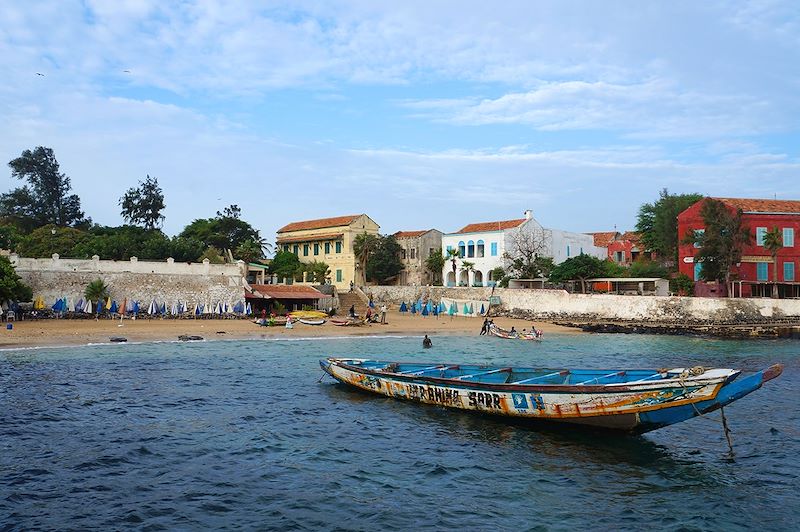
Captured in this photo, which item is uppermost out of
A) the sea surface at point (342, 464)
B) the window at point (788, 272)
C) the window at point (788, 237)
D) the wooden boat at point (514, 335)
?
the window at point (788, 237)

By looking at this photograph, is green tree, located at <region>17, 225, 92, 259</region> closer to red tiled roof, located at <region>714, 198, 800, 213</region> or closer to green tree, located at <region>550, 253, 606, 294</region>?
green tree, located at <region>550, 253, 606, 294</region>

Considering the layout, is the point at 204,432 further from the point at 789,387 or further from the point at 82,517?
the point at 789,387

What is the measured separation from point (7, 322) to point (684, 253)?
52162mm

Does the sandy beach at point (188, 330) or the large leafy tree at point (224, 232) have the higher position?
the large leafy tree at point (224, 232)

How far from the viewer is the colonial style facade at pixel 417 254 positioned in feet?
238

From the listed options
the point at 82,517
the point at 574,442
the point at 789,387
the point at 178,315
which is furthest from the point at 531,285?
the point at 82,517

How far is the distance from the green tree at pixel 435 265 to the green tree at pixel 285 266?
1389cm

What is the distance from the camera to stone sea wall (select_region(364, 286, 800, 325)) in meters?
51.0

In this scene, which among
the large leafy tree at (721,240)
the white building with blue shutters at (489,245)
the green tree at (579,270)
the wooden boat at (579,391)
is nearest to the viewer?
the wooden boat at (579,391)

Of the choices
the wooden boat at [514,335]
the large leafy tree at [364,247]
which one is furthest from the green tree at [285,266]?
the wooden boat at [514,335]

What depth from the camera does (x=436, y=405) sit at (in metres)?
20.2

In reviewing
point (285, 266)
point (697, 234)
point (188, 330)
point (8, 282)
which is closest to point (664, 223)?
point (697, 234)

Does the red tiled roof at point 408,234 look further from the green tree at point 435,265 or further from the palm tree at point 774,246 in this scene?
the palm tree at point 774,246

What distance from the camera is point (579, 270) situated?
194 feet
